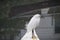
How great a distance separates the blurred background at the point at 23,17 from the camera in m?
1.80

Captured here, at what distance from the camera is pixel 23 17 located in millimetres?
1799

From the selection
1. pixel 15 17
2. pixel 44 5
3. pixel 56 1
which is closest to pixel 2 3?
pixel 15 17

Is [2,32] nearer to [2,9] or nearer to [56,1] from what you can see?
[2,9]

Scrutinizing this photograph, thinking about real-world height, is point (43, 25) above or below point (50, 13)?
below

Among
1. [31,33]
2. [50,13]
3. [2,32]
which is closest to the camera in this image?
[31,33]

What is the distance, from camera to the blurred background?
5.91ft

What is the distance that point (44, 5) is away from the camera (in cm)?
181

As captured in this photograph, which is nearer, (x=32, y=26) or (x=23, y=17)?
(x=32, y=26)

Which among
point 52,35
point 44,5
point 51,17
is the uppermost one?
point 44,5

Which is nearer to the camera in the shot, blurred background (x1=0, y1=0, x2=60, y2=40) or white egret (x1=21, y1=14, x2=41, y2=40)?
white egret (x1=21, y1=14, x2=41, y2=40)

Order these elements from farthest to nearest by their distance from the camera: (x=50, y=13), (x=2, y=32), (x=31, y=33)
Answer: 1. (x=2, y=32)
2. (x=50, y=13)
3. (x=31, y=33)

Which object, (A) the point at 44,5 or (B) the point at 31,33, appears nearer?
(B) the point at 31,33

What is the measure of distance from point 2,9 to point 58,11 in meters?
0.58

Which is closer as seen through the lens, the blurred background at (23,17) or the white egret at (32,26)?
the white egret at (32,26)
